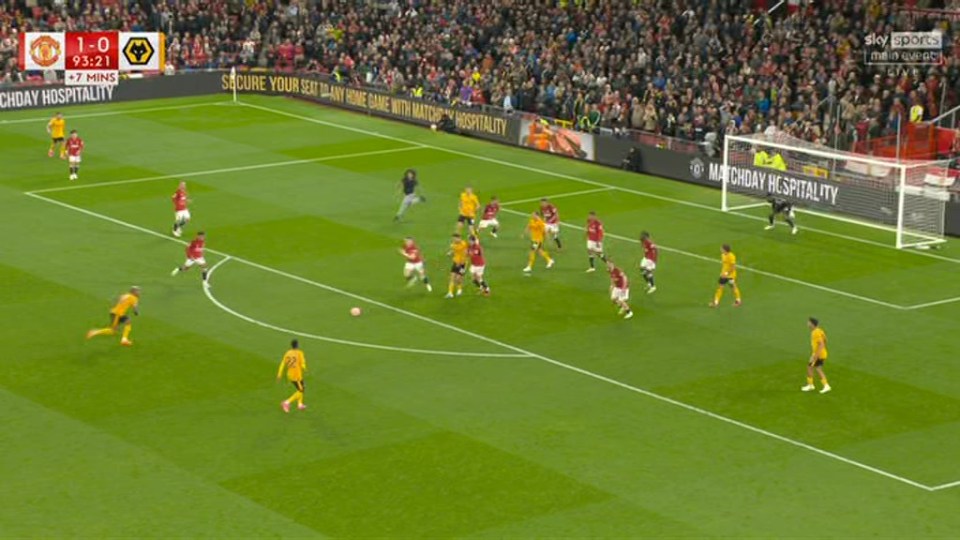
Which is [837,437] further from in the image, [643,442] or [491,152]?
[491,152]

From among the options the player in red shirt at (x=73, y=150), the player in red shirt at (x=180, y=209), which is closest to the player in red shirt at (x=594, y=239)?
the player in red shirt at (x=180, y=209)

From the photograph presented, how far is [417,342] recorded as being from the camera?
39.1 meters

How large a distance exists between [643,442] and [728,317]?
32.1 ft

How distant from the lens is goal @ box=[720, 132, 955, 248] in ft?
163

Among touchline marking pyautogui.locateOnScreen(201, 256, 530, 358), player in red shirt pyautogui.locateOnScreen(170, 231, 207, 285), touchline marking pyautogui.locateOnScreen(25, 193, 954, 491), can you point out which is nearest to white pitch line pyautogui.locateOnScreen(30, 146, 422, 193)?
touchline marking pyautogui.locateOnScreen(25, 193, 954, 491)

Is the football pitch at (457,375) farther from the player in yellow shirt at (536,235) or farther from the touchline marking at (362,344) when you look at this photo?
the player in yellow shirt at (536,235)

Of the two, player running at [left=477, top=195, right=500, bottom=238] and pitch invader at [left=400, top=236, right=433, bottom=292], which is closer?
pitch invader at [left=400, top=236, right=433, bottom=292]

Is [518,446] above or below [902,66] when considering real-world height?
below

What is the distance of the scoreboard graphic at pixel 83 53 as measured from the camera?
231 feet

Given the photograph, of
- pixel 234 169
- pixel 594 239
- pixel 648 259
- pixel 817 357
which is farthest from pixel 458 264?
pixel 234 169

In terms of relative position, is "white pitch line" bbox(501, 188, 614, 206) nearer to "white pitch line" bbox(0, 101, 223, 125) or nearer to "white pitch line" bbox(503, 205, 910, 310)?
"white pitch line" bbox(503, 205, 910, 310)

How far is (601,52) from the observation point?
222 feet

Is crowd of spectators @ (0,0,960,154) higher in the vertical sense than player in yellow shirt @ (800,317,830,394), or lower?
higher

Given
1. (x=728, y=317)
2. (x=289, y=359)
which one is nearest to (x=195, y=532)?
(x=289, y=359)
